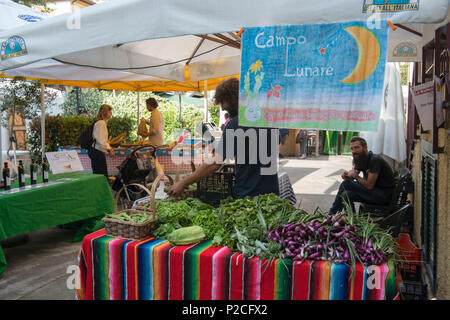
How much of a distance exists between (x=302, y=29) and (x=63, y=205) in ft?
12.8

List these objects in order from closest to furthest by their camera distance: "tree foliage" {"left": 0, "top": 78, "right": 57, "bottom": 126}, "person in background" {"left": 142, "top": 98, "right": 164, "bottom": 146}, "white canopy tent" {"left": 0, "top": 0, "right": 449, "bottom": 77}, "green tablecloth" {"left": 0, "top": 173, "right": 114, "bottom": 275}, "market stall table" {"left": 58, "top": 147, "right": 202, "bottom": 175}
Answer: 1. "white canopy tent" {"left": 0, "top": 0, "right": 449, "bottom": 77}
2. "green tablecloth" {"left": 0, "top": 173, "right": 114, "bottom": 275}
3. "person in background" {"left": 142, "top": 98, "right": 164, "bottom": 146}
4. "market stall table" {"left": 58, "top": 147, "right": 202, "bottom": 175}
5. "tree foliage" {"left": 0, "top": 78, "right": 57, "bottom": 126}

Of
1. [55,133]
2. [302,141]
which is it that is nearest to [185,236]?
[55,133]

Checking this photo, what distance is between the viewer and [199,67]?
7.04 metres

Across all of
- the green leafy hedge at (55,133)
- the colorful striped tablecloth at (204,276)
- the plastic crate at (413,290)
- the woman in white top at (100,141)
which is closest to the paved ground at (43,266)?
the colorful striped tablecloth at (204,276)

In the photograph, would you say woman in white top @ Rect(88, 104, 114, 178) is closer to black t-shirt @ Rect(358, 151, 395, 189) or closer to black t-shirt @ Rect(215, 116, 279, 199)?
black t-shirt @ Rect(215, 116, 279, 199)

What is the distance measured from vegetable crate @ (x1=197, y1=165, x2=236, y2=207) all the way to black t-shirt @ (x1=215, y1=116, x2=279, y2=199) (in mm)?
488

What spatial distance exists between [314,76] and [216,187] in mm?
1817

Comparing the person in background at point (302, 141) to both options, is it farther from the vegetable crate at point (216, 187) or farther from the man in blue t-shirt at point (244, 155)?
the man in blue t-shirt at point (244, 155)

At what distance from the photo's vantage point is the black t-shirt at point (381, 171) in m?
4.94

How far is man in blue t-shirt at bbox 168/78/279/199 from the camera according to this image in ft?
10.6

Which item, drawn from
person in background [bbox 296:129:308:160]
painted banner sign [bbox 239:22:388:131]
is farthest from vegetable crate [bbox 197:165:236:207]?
person in background [bbox 296:129:308:160]

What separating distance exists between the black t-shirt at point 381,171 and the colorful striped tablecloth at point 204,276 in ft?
9.36

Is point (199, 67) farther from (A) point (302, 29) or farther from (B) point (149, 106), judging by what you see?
(A) point (302, 29)
